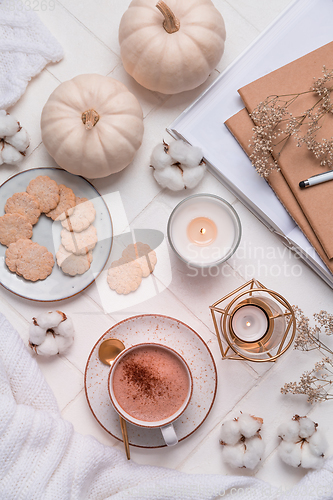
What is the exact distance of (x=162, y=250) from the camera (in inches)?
50.3

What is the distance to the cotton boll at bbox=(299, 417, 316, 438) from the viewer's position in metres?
1.20

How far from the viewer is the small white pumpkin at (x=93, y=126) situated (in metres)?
1.14

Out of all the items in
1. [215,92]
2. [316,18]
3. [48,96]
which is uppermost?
[316,18]

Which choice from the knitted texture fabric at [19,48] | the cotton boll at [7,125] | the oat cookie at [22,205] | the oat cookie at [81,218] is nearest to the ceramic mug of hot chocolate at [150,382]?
the oat cookie at [81,218]

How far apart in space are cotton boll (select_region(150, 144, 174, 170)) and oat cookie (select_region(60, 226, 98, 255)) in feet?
0.88

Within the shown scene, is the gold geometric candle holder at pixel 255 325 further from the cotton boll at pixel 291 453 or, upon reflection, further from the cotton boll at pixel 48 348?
the cotton boll at pixel 48 348

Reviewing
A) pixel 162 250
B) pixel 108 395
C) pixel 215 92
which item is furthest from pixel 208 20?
pixel 108 395

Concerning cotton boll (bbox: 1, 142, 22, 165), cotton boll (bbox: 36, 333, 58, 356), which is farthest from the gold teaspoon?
cotton boll (bbox: 1, 142, 22, 165)

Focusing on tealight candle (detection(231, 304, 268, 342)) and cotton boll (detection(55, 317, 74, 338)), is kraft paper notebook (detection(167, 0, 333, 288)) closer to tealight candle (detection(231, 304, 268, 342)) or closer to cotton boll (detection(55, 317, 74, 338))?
tealight candle (detection(231, 304, 268, 342))

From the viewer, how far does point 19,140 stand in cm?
121

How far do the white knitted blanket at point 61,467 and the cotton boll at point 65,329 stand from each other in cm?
12

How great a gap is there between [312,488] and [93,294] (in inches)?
33.1

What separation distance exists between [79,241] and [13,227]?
19 cm

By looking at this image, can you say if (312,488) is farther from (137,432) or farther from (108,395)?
(108,395)
